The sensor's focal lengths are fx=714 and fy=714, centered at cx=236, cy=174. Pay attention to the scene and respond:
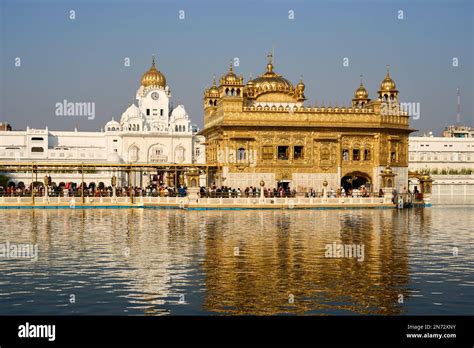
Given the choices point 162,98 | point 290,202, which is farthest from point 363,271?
point 162,98

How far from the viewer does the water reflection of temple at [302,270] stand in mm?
15250

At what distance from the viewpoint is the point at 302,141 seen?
56.2m

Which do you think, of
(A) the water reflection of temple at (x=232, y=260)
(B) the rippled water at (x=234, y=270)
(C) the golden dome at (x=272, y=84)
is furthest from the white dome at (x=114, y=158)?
(B) the rippled water at (x=234, y=270)

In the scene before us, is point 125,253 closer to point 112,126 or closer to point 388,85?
point 388,85

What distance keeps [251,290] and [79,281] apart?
4.46 metres

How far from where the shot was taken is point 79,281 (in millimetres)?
17875

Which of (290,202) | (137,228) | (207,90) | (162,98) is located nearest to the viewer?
(137,228)

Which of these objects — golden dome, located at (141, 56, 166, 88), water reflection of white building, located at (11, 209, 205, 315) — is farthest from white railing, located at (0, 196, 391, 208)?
golden dome, located at (141, 56, 166, 88)

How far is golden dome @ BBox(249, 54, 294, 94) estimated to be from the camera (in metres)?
60.7

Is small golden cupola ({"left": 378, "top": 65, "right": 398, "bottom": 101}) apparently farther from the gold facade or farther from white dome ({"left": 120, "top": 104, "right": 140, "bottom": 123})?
white dome ({"left": 120, "top": 104, "right": 140, "bottom": 123})

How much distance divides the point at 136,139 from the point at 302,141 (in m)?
48.2

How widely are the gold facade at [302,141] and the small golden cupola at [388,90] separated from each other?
1389 mm

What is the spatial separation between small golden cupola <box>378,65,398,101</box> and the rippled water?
2839 cm
